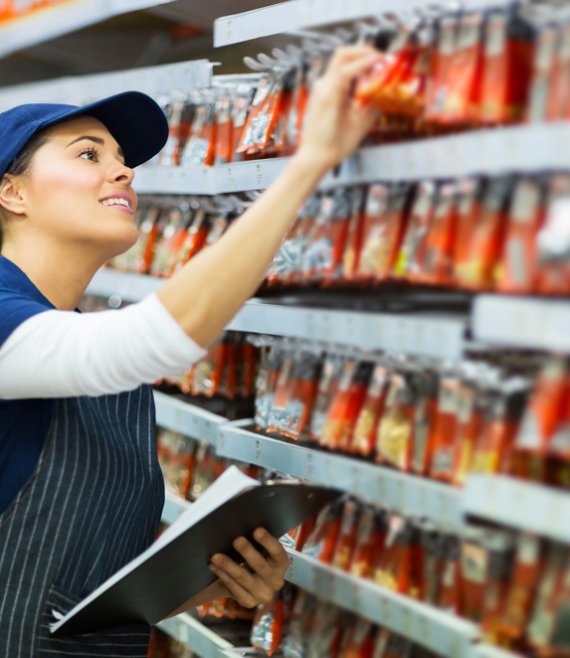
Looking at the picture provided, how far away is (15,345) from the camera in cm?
173

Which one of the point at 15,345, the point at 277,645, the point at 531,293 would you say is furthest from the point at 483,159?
the point at 277,645

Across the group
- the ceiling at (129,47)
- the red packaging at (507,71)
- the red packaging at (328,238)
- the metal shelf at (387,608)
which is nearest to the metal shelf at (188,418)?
the metal shelf at (387,608)

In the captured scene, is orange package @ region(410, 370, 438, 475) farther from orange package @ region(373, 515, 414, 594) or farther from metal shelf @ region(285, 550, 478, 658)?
metal shelf @ region(285, 550, 478, 658)

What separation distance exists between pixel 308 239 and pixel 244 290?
0.40m

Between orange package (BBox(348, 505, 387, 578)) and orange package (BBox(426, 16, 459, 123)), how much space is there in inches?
29.4

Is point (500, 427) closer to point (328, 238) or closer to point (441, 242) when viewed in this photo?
point (441, 242)

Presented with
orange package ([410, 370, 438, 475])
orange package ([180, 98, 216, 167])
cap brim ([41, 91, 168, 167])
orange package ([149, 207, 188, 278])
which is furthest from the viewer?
orange package ([149, 207, 188, 278])

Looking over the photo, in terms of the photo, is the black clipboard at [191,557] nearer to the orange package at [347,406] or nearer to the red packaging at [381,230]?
the orange package at [347,406]

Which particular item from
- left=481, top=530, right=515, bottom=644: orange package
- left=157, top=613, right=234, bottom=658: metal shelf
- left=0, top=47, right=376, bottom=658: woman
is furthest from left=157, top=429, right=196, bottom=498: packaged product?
left=481, top=530, right=515, bottom=644: orange package

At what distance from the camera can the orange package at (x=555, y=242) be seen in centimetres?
135

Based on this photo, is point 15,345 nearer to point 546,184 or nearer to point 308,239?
point 308,239

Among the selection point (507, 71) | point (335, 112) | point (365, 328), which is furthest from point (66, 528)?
point (507, 71)

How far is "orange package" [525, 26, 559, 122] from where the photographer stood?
142 centimetres

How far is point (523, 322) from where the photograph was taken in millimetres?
1381
